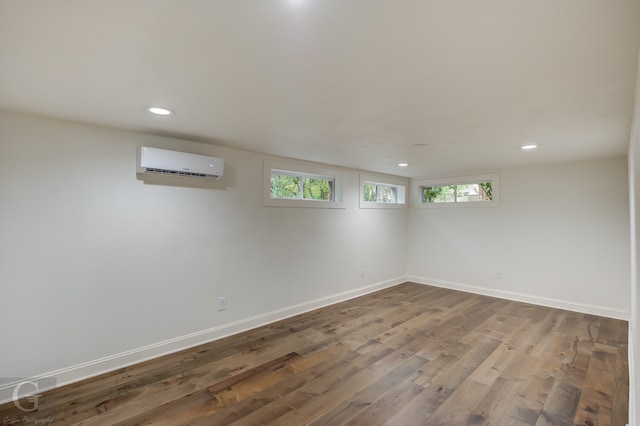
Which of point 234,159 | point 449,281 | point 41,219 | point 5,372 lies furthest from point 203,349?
point 449,281

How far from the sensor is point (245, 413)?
2.07 metres

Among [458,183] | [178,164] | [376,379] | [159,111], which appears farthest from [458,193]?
[159,111]

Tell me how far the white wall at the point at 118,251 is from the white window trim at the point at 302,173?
0.10m

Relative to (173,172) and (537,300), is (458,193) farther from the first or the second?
(173,172)

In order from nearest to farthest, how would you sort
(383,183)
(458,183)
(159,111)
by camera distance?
(159,111) < (458,183) < (383,183)

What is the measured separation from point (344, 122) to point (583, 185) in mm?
3815

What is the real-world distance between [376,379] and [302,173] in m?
2.71

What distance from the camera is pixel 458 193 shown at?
554 cm

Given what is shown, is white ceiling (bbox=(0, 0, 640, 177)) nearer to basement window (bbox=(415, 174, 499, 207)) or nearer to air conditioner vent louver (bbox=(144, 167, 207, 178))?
air conditioner vent louver (bbox=(144, 167, 207, 178))

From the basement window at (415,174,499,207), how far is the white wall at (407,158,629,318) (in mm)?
132

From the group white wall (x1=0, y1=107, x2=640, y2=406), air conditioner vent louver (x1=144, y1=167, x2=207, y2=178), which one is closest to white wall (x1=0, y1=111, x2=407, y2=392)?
white wall (x1=0, y1=107, x2=640, y2=406)

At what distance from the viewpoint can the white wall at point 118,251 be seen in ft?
7.39

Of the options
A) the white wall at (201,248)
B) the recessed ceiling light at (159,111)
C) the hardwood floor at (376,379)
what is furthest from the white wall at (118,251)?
the recessed ceiling light at (159,111)

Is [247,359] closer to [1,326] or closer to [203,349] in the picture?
[203,349]
